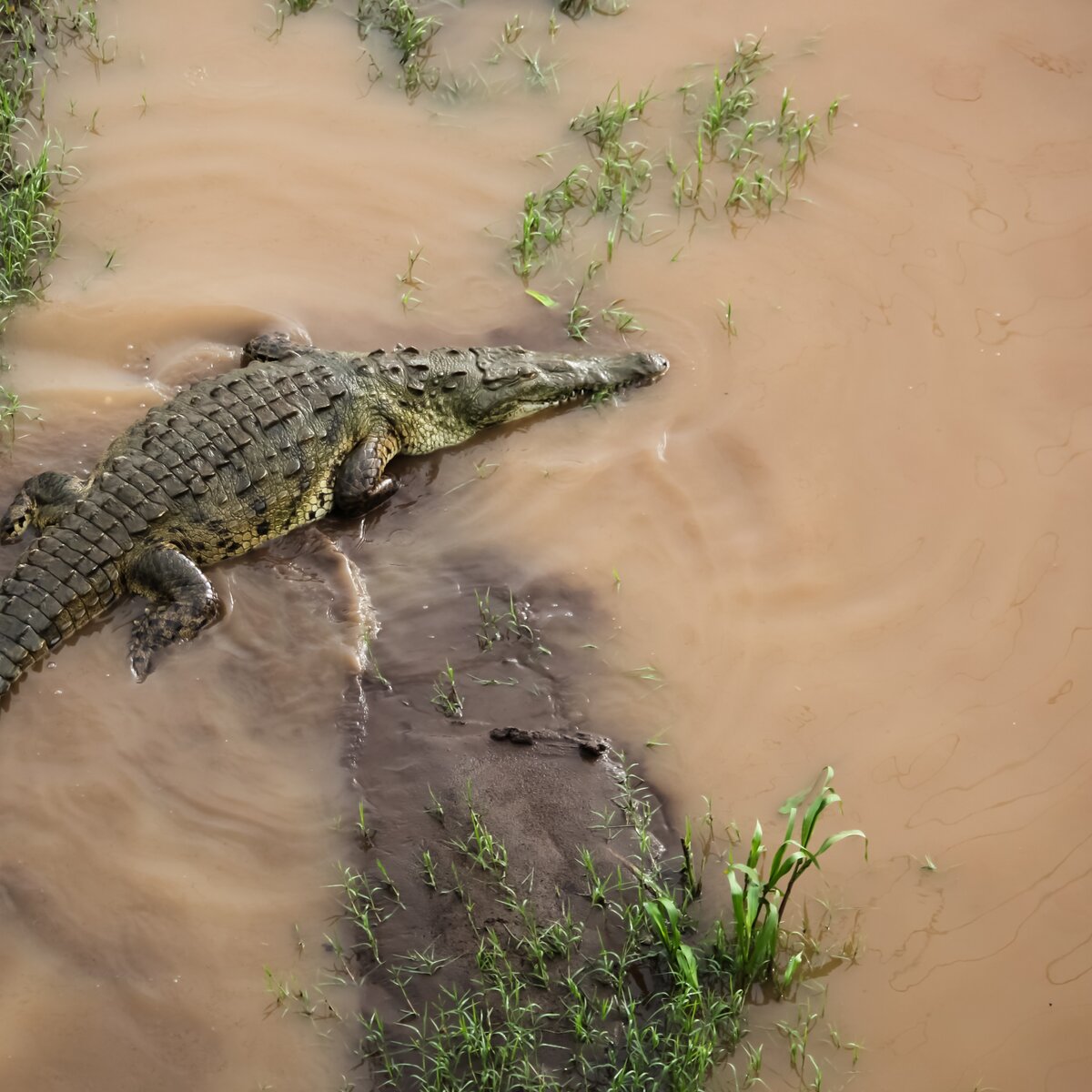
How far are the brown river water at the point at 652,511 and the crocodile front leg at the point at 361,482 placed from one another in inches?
6.4

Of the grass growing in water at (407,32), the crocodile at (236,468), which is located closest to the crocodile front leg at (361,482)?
the crocodile at (236,468)

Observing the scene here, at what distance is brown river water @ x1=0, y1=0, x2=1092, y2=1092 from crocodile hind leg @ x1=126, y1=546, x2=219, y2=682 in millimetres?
123

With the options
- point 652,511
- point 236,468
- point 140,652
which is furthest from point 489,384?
point 140,652

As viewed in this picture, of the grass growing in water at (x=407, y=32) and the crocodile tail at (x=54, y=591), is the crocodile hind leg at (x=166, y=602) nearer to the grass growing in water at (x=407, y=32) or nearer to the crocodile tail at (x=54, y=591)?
the crocodile tail at (x=54, y=591)

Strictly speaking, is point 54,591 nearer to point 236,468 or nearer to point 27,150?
point 236,468

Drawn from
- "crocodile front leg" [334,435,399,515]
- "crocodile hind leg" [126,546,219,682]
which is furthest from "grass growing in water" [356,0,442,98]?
"crocodile hind leg" [126,546,219,682]

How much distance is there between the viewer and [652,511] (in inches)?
231

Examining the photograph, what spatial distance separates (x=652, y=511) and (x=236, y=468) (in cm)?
200

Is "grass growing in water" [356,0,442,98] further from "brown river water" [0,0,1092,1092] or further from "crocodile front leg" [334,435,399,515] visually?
"crocodile front leg" [334,435,399,515]

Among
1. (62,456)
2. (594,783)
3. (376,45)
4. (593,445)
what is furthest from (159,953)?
(376,45)

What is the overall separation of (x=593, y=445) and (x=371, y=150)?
254 centimetres

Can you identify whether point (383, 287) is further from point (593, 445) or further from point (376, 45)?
point (376, 45)

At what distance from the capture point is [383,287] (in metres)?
6.71

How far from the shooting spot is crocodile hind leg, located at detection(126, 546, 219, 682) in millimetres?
5129
